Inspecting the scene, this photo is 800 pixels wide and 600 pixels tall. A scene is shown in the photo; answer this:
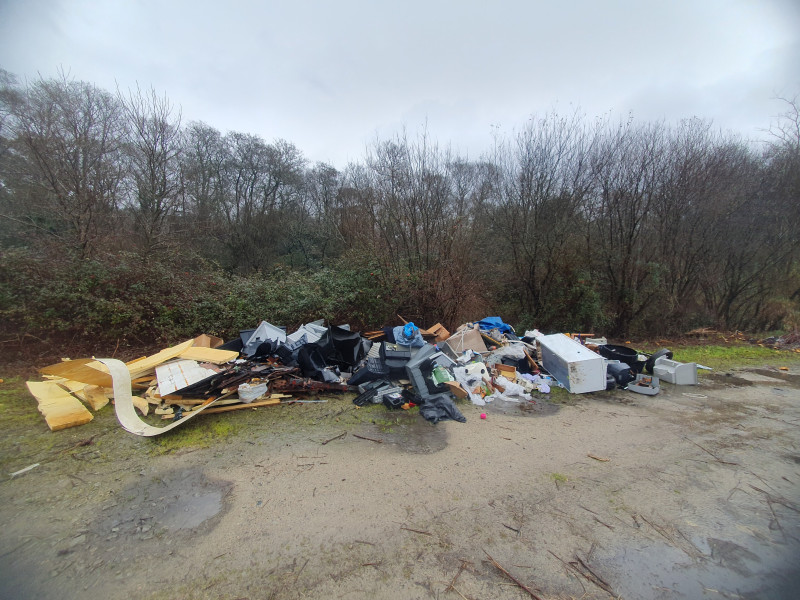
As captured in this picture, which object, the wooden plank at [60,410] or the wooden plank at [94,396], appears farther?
the wooden plank at [94,396]

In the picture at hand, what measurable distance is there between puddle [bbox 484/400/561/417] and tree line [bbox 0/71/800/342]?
397cm

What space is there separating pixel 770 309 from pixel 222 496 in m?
16.7

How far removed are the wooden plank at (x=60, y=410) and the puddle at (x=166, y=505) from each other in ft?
5.27

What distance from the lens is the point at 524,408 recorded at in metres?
4.82

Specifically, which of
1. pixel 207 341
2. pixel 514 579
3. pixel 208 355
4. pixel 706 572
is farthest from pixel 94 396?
pixel 706 572

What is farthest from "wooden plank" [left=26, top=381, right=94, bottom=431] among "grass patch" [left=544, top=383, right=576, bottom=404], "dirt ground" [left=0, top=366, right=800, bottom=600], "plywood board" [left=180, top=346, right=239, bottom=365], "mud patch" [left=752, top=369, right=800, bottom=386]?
"mud patch" [left=752, top=369, right=800, bottom=386]

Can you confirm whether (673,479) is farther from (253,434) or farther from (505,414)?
(253,434)

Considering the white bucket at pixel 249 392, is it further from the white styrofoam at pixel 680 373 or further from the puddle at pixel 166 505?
the white styrofoam at pixel 680 373

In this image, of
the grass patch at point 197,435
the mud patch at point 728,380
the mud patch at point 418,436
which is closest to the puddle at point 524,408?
the mud patch at point 418,436

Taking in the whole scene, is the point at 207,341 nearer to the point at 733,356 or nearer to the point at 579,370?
the point at 579,370

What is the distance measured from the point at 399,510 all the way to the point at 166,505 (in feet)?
6.00

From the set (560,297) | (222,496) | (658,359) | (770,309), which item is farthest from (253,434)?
(770,309)

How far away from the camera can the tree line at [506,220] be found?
311 inches

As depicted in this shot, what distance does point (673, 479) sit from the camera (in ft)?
9.98
